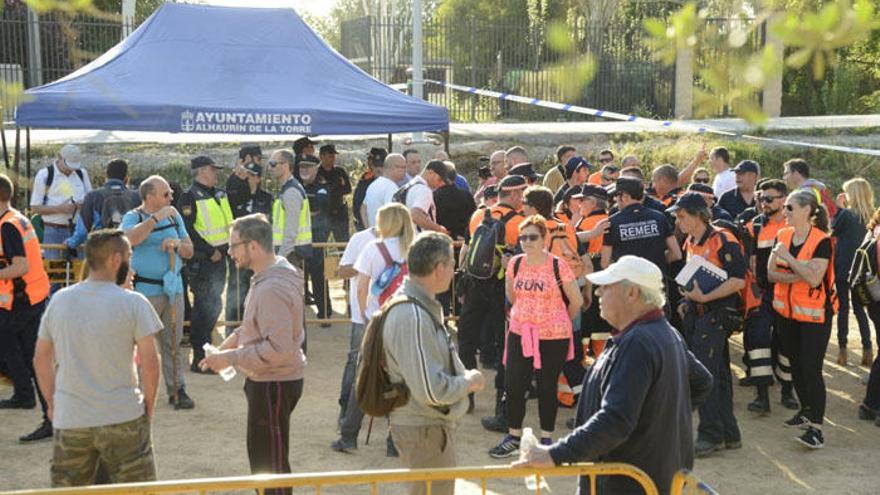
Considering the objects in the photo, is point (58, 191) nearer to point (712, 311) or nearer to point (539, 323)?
point (539, 323)

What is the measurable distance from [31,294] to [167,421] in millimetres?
1436

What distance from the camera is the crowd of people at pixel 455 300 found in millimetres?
4742

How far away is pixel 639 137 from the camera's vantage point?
70.4ft

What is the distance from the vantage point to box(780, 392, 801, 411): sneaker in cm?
930

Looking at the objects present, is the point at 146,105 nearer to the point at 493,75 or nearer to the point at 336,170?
the point at 336,170

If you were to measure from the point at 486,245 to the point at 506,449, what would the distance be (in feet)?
5.68

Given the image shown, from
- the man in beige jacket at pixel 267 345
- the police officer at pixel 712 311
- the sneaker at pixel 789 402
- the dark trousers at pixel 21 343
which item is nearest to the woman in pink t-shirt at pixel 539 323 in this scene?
the police officer at pixel 712 311

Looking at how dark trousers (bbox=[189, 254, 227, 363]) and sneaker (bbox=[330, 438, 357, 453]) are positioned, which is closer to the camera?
sneaker (bbox=[330, 438, 357, 453])

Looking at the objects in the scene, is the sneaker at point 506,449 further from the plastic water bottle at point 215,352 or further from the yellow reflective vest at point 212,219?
the yellow reflective vest at point 212,219

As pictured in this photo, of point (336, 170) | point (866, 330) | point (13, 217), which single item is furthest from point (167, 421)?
point (866, 330)

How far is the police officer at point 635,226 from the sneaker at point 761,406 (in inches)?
63.9

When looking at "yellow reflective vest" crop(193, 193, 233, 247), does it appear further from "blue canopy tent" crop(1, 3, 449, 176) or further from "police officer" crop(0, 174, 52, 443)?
"blue canopy tent" crop(1, 3, 449, 176)

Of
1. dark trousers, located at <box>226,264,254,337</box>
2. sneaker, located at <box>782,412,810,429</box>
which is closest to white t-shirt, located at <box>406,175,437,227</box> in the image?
dark trousers, located at <box>226,264,254,337</box>

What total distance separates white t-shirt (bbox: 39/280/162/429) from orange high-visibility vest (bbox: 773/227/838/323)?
5006mm
